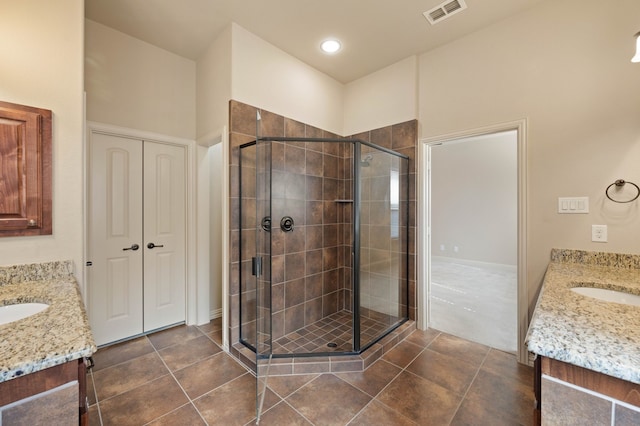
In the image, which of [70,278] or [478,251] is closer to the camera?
[70,278]

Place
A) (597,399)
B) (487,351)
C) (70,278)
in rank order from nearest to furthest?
1. (597,399)
2. (70,278)
3. (487,351)

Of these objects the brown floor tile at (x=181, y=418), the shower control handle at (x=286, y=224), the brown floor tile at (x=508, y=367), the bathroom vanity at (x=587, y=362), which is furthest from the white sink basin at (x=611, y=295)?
the brown floor tile at (x=181, y=418)

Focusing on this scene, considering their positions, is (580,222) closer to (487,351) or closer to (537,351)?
(487,351)

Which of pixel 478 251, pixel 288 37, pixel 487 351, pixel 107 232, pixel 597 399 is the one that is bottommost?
pixel 487 351

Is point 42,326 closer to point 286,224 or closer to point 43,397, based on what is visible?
point 43,397

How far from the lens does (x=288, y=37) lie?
255cm

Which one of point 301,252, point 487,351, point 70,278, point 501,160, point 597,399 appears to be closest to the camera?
point 597,399

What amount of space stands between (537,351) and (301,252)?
7.24 feet

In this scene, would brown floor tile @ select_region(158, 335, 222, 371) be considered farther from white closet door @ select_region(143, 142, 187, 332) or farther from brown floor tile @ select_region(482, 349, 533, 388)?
brown floor tile @ select_region(482, 349, 533, 388)

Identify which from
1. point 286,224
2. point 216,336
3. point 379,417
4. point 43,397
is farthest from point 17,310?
point 379,417

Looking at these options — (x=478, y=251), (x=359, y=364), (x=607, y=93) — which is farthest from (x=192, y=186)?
(x=478, y=251)

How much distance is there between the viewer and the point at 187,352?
7.86 ft

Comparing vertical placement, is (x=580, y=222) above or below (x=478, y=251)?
above

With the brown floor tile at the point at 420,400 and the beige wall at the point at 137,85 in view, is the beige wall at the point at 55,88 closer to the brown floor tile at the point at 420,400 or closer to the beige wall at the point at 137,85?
the beige wall at the point at 137,85
